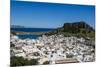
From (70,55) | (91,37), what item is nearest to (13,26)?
(70,55)

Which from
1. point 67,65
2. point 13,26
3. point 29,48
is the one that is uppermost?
point 13,26

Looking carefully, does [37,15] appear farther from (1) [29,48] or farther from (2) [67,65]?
(2) [67,65]

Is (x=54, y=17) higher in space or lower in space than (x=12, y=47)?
higher

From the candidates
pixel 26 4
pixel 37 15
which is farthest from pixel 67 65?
pixel 26 4

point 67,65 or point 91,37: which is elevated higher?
point 91,37
